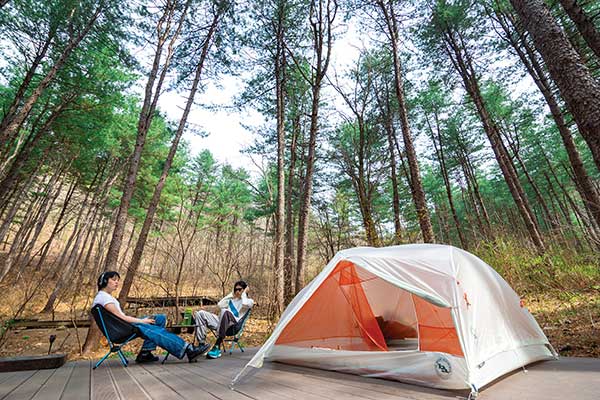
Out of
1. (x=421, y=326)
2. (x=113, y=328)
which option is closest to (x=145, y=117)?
(x=113, y=328)

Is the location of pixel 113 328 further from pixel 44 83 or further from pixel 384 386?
pixel 44 83

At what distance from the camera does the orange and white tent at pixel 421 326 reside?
204 cm

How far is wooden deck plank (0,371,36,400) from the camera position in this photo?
2.08m

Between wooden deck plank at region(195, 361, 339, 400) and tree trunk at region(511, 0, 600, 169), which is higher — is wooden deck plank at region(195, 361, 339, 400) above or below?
below

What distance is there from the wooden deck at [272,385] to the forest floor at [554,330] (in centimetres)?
68

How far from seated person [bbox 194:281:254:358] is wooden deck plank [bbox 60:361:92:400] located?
114 cm

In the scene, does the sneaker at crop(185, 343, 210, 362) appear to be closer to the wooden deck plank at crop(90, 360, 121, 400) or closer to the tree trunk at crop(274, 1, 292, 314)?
the wooden deck plank at crop(90, 360, 121, 400)

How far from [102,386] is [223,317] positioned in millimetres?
1479

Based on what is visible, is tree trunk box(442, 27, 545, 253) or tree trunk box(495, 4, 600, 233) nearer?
tree trunk box(495, 4, 600, 233)

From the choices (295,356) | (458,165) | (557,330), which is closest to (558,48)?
(557,330)

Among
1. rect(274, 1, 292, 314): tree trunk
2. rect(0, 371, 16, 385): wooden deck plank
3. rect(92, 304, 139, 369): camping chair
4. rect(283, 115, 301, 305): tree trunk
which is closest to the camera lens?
rect(0, 371, 16, 385): wooden deck plank

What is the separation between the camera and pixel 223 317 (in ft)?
11.7

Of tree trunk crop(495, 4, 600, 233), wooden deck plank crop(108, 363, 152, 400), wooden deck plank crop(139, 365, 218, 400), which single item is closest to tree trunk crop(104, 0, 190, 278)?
wooden deck plank crop(108, 363, 152, 400)

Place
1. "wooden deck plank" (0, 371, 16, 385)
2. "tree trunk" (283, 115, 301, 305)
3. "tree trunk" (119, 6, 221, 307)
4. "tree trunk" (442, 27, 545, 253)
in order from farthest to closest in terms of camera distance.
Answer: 1. "tree trunk" (442, 27, 545, 253)
2. "tree trunk" (283, 115, 301, 305)
3. "tree trunk" (119, 6, 221, 307)
4. "wooden deck plank" (0, 371, 16, 385)
